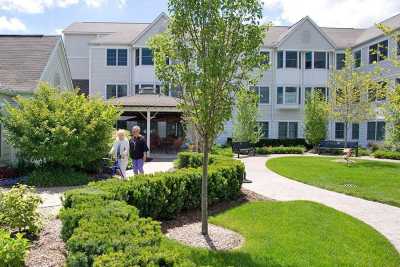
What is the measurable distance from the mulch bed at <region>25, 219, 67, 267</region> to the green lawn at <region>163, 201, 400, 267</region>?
1.62 m

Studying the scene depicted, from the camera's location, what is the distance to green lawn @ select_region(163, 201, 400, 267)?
20.9 feet

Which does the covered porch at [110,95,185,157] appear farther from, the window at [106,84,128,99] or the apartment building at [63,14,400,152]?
the window at [106,84,128,99]

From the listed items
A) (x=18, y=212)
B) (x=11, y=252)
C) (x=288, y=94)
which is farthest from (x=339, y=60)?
(x=11, y=252)

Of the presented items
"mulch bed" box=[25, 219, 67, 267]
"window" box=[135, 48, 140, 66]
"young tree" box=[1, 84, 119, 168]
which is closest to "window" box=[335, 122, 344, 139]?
"window" box=[135, 48, 140, 66]

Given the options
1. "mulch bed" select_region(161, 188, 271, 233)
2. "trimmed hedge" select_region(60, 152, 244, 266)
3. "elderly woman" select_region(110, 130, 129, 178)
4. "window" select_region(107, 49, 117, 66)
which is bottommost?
"mulch bed" select_region(161, 188, 271, 233)

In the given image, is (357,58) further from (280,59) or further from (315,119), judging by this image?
(315,119)

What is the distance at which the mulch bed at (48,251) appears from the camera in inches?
234

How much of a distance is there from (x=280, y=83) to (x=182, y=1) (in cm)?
2837

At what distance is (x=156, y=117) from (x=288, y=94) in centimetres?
1264

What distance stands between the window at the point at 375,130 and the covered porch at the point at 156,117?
1443 centimetres

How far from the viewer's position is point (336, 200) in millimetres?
11781

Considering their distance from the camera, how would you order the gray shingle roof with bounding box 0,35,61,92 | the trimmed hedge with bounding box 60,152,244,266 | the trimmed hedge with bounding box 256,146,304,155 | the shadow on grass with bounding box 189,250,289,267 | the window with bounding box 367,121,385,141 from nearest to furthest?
the trimmed hedge with bounding box 60,152,244,266 < the shadow on grass with bounding box 189,250,289,267 < the gray shingle roof with bounding box 0,35,61,92 < the trimmed hedge with bounding box 256,146,304,155 < the window with bounding box 367,121,385,141

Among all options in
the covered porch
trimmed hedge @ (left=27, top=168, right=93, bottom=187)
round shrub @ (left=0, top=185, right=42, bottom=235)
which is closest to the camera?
round shrub @ (left=0, top=185, right=42, bottom=235)

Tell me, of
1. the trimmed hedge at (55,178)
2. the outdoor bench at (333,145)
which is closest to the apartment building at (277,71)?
the outdoor bench at (333,145)
